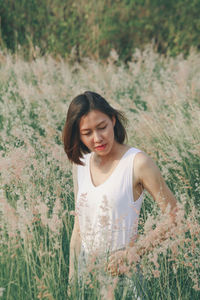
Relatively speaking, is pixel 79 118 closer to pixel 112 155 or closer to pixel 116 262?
pixel 112 155

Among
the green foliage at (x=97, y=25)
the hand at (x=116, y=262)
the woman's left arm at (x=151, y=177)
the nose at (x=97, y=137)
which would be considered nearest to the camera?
the hand at (x=116, y=262)

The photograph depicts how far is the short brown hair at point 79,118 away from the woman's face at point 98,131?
Answer: 0.11 feet

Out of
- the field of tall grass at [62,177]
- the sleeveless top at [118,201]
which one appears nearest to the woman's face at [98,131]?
the sleeveless top at [118,201]

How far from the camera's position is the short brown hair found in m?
2.22

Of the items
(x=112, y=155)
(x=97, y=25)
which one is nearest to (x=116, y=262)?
(x=112, y=155)

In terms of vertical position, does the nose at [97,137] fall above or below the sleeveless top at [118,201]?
above

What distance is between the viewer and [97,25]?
7.99m

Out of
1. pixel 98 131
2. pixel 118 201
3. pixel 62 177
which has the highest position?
pixel 98 131

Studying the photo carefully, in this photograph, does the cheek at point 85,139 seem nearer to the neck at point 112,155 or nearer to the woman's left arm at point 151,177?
the neck at point 112,155

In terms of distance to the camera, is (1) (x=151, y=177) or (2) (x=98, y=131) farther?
(2) (x=98, y=131)

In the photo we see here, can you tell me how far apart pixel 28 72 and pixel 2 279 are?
4546mm

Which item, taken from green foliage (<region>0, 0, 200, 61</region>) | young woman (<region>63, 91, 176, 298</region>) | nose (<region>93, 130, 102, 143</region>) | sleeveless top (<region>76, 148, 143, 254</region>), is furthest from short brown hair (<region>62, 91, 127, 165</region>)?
green foliage (<region>0, 0, 200, 61</region>)

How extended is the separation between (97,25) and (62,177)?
6.15 metres

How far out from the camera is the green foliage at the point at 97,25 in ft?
27.8
